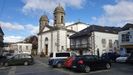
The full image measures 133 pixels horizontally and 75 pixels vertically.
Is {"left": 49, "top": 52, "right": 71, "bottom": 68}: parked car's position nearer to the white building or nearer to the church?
the church

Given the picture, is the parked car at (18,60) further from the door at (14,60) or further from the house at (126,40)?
the house at (126,40)

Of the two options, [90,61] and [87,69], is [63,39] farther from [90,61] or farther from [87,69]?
[87,69]

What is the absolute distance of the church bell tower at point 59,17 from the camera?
75750 mm

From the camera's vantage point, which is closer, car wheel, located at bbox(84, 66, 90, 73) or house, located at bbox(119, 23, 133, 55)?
car wheel, located at bbox(84, 66, 90, 73)

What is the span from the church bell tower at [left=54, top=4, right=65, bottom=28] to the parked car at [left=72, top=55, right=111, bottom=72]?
51.0m

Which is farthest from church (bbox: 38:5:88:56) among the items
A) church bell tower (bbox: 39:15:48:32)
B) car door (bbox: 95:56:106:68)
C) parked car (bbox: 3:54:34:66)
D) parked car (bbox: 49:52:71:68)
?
car door (bbox: 95:56:106:68)

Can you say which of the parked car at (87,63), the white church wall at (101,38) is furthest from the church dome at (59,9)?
the parked car at (87,63)

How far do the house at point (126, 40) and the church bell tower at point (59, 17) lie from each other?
2698cm

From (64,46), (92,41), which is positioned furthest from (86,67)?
(64,46)

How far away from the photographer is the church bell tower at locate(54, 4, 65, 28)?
75.8m

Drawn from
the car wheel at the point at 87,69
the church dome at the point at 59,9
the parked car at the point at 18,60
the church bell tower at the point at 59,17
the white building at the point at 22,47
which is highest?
the church dome at the point at 59,9

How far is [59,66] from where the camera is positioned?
30125 millimetres

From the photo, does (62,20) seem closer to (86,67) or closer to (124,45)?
(124,45)

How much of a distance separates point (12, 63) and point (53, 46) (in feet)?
138
